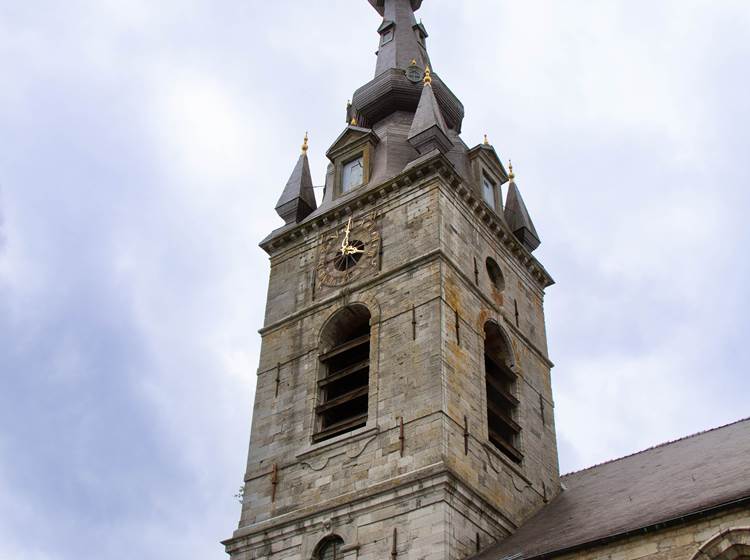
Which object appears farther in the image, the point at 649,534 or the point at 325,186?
the point at 325,186

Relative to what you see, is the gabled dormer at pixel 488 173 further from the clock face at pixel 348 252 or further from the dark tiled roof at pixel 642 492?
the dark tiled roof at pixel 642 492

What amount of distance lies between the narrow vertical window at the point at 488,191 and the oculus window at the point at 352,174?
344cm

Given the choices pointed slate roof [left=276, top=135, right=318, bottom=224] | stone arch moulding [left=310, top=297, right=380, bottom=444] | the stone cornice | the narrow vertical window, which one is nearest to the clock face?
→ the stone cornice

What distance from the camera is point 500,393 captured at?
24.7 meters

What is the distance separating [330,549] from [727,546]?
322 inches

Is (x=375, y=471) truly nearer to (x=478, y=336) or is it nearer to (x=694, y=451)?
(x=478, y=336)

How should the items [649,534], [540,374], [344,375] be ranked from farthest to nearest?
[540,374] → [344,375] → [649,534]

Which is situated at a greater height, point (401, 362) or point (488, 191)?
point (488, 191)

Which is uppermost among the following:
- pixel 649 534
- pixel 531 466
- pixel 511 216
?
pixel 511 216

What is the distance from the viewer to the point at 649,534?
56.5 ft

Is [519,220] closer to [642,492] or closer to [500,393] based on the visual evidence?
[500,393]

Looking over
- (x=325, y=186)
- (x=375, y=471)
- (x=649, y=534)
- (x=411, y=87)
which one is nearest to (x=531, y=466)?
(x=375, y=471)

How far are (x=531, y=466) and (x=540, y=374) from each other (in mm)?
3234

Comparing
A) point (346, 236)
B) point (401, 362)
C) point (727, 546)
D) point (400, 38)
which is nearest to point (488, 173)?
point (346, 236)
